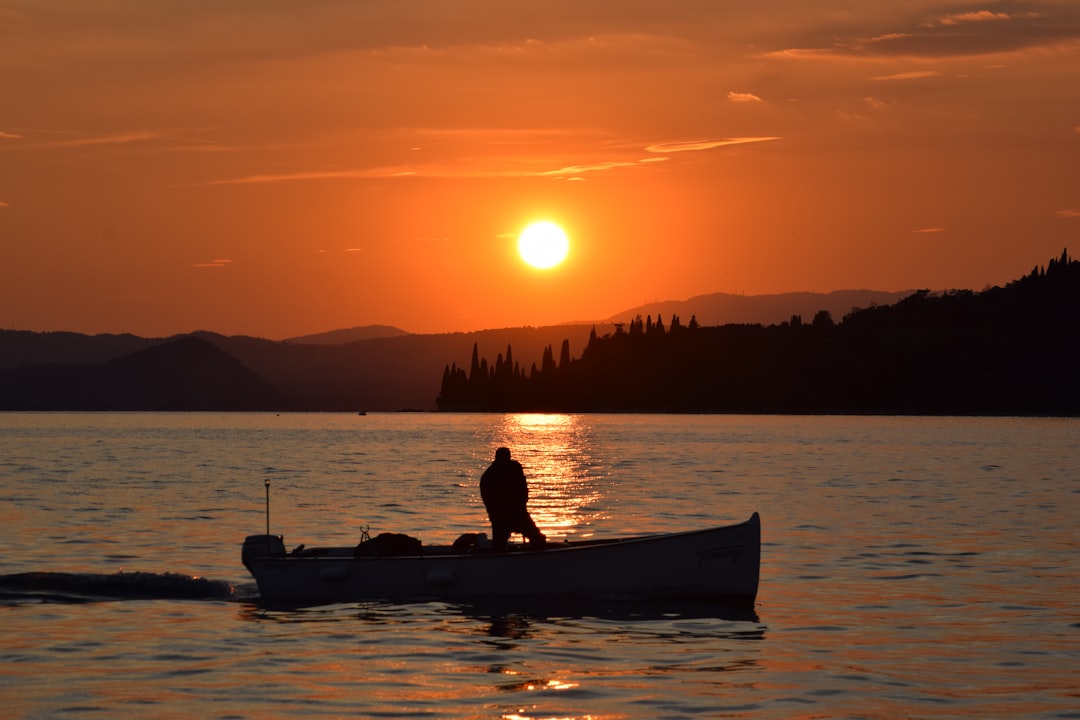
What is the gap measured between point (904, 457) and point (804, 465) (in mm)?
20487

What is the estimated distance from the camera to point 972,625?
27.9 m

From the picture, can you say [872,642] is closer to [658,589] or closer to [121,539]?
[658,589]

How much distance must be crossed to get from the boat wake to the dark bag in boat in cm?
381

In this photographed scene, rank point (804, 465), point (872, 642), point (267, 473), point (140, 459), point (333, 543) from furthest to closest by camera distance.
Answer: point (140, 459), point (804, 465), point (267, 473), point (333, 543), point (872, 642)

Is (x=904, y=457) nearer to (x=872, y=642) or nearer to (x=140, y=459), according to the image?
(x=140, y=459)

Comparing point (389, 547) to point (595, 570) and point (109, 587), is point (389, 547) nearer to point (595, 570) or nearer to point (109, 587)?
point (595, 570)

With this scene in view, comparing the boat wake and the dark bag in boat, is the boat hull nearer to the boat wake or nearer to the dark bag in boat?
the dark bag in boat

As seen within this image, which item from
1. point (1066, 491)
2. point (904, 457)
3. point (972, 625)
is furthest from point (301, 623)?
point (904, 457)

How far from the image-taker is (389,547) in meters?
31.4

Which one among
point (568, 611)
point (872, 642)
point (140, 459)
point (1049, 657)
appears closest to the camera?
point (1049, 657)

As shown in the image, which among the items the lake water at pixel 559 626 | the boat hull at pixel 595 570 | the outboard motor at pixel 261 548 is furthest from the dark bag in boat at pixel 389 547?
the outboard motor at pixel 261 548

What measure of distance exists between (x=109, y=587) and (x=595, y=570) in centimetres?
1192

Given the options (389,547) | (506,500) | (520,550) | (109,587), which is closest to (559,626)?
(520,550)

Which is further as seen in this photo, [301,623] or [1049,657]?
[301,623]
